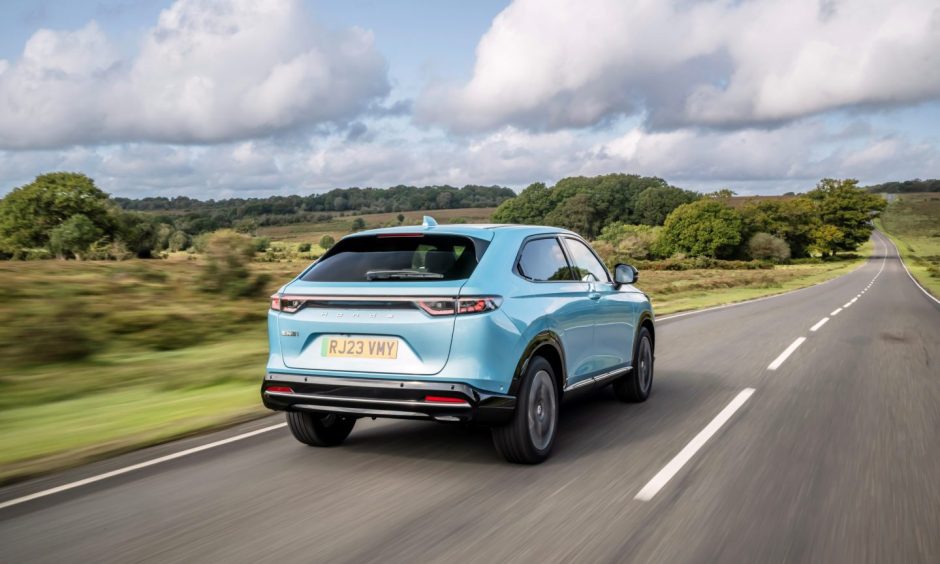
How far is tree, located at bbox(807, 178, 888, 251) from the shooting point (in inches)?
4820

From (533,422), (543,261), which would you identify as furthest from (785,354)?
(533,422)

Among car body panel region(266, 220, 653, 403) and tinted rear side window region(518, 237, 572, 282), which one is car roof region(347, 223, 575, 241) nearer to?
car body panel region(266, 220, 653, 403)

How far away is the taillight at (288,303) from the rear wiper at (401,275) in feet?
1.69

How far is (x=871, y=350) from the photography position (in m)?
12.6

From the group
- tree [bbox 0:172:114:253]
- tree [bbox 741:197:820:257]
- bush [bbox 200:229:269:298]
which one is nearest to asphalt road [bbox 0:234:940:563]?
bush [bbox 200:229:269:298]

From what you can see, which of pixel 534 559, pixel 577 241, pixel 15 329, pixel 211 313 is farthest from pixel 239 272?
pixel 534 559

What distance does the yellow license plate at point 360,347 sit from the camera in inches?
193

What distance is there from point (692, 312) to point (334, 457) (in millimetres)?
17785

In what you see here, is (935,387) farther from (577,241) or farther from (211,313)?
(211,313)

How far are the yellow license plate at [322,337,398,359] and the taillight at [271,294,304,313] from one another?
34 cm

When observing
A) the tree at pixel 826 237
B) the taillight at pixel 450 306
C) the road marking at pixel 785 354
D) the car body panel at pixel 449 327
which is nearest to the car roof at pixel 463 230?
the car body panel at pixel 449 327

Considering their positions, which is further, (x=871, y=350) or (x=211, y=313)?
(x=211, y=313)

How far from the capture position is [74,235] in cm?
3912

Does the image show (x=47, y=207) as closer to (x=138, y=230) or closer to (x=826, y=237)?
(x=138, y=230)
